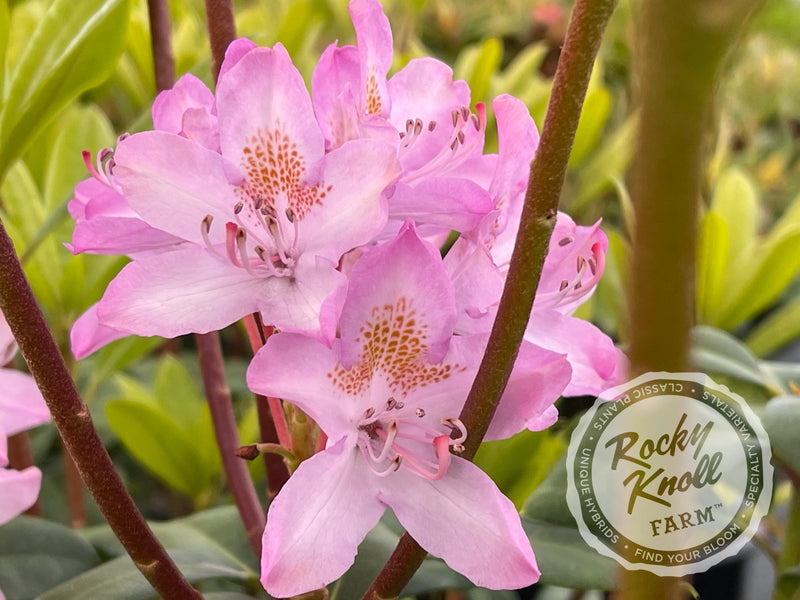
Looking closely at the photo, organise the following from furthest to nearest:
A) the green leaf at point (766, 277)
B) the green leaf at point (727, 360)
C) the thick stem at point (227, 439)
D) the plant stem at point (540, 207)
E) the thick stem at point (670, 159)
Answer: the green leaf at point (766, 277) < the green leaf at point (727, 360) < the thick stem at point (227, 439) < the plant stem at point (540, 207) < the thick stem at point (670, 159)

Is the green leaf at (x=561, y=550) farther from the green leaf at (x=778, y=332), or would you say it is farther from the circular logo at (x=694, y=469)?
the green leaf at (x=778, y=332)

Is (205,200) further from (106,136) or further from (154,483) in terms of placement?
(154,483)

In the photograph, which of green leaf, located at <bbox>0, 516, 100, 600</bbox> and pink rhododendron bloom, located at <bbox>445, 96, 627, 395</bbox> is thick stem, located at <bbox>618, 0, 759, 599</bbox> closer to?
pink rhododendron bloom, located at <bbox>445, 96, 627, 395</bbox>

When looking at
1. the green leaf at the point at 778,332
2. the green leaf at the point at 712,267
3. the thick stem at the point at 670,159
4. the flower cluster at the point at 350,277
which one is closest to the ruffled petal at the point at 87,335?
the flower cluster at the point at 350,277

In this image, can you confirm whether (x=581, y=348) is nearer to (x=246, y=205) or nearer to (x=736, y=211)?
(x=246, y=205)

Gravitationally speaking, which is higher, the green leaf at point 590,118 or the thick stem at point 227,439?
the green leaf at point 590,118
